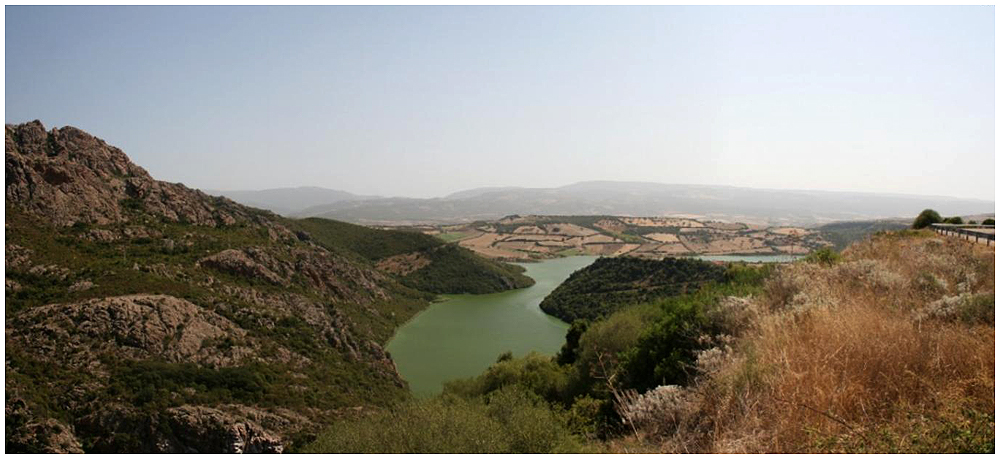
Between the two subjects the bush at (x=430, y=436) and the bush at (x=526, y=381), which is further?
the bush at (x=526, y=381)

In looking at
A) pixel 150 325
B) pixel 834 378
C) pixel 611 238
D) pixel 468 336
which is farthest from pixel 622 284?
pixel 611 238

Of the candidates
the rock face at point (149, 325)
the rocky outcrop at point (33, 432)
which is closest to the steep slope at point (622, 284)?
the rock face at point (149, 325)

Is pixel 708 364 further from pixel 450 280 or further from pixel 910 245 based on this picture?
pixel 450 280

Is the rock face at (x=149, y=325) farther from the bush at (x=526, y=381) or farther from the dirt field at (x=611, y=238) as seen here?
the dirt field at (x=611, y=238)

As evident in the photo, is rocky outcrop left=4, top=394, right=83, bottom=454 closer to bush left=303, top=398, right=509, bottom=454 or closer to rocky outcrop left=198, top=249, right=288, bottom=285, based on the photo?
bush left=303, top=398, right=509, bottom=454

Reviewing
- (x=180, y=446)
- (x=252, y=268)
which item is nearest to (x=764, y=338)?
(x=180, y=446)

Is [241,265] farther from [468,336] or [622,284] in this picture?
[622,284]
